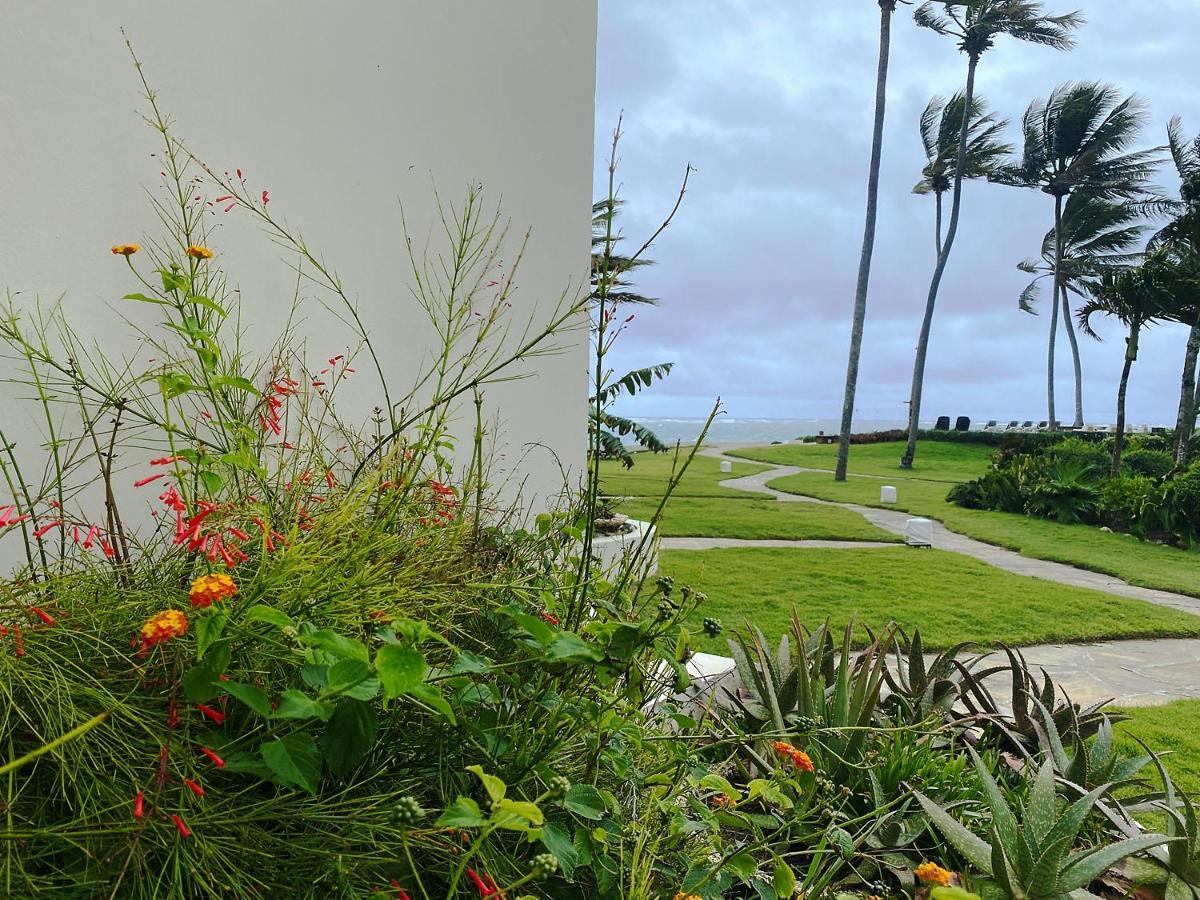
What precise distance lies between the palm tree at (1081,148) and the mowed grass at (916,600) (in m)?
26.2

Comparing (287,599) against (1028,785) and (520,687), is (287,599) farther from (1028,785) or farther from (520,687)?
(1028,785)

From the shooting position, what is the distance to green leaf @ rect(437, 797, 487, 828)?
0.71 meters

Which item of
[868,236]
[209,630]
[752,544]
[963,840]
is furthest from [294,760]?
[868,236]

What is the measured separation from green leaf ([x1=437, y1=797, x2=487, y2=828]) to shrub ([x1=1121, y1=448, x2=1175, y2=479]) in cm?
1502

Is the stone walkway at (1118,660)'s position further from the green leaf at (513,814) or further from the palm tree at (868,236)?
the palm tree at (868,236)

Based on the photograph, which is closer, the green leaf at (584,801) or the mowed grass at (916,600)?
the green leaf at (584,801)

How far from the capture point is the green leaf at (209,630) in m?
0.75

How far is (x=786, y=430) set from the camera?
34.9m

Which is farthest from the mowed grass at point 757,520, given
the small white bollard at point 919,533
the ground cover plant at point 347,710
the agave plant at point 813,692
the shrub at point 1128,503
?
the ground cover plant at point 347,710

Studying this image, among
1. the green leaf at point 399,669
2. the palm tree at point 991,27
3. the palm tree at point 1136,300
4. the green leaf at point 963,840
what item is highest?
the palm tree at point 991,27

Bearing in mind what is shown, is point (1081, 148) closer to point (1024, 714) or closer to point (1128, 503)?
point (1128, 503)

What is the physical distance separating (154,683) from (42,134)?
1.23 metres

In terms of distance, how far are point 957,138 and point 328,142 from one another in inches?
1103

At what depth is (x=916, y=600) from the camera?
5734 mm
